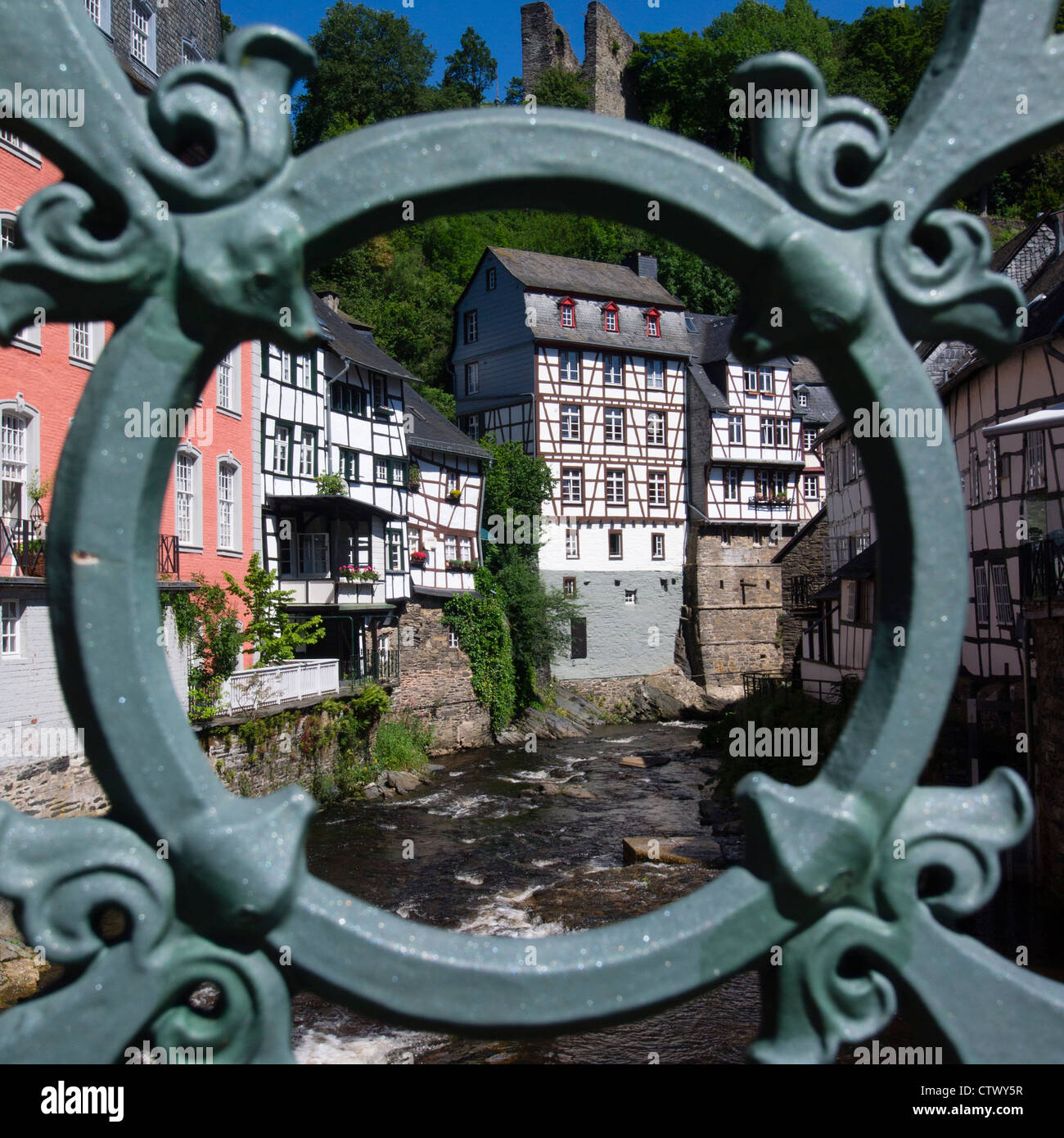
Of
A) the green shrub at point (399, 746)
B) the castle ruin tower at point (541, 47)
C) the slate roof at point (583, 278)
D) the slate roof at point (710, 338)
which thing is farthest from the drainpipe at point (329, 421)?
the castle ruin tower at point (541, 47)

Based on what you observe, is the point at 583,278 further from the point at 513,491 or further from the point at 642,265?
the point at 513,491

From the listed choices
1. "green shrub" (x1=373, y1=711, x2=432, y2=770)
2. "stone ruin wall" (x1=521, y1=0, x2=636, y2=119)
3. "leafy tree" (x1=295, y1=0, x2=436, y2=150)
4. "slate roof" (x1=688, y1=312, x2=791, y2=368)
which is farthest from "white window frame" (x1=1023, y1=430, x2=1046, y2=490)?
"stone ruin wall" (x1=521, y1=0, x2=636, y2=119)

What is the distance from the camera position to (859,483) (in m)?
26.6

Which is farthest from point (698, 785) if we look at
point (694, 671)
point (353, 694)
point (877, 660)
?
point (877, 660)

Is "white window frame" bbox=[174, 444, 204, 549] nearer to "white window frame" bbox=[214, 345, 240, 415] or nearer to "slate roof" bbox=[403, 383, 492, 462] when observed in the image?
"white window frame" bbox=[214, 345, 240, 415]

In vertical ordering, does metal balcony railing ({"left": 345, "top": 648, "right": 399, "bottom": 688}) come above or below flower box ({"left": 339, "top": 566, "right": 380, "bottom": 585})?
below

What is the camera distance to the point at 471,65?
6775 centimetres

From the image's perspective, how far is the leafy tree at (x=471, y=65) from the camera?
220 feet

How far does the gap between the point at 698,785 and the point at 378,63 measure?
49.9 metres

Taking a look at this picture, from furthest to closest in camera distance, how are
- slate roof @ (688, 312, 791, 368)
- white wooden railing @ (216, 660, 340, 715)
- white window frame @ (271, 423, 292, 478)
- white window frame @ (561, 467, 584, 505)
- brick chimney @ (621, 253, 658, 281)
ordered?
brick chimney @ (621, 253, 658, 281) < slate roof @ (688, 312, 791, 368) < white window frame @ (561, 467, 584, 505) < white window frame @ (271, 423, 292, 478) < white wooden railing @ (216, 660, 340, 715)

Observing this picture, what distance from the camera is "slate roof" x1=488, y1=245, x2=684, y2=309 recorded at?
123 feet

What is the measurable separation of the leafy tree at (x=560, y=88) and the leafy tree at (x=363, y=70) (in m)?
7.52

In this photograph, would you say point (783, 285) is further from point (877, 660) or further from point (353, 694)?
point (353, 694)

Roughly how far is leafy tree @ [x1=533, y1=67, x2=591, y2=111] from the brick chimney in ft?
79.0
